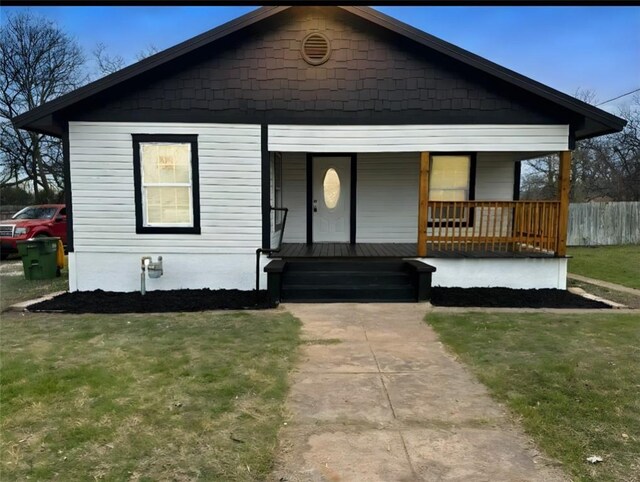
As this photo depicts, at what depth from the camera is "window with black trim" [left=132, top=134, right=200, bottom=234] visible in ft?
24.6

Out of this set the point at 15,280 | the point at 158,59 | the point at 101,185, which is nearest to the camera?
the point at 158,59

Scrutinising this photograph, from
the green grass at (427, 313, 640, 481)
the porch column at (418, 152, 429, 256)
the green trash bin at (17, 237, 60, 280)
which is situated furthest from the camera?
the green trash bin at (17, 237, 60, 280)

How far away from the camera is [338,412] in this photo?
319 centimetres

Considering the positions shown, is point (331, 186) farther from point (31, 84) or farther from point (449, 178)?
point (31, 84)

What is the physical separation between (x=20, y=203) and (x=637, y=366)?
27.6 meters

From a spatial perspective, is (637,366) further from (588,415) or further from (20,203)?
(20,203)

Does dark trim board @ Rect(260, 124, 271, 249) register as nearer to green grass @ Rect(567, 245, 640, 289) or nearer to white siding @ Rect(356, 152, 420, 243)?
white siding @ Rect(356, 152, 420, 243)

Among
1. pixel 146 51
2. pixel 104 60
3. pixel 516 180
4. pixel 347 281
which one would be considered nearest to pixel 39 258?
pixel 347 281

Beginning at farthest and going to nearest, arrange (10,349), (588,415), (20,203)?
(20,203) < (10,349) < (588,415)

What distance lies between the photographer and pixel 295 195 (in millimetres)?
9781

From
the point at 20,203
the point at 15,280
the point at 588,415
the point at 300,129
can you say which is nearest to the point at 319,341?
the point at 588,415

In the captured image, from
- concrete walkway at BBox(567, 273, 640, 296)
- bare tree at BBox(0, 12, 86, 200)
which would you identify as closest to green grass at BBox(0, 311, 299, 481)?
concrete walkway at BBox(567, 273, 640, 296)

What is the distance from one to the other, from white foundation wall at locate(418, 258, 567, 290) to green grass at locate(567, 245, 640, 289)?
90.5 inches

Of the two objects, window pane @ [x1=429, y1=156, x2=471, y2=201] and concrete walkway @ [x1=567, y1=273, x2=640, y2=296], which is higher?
window pane @ [x1=429, y1=156, x2=471, y2=201]
